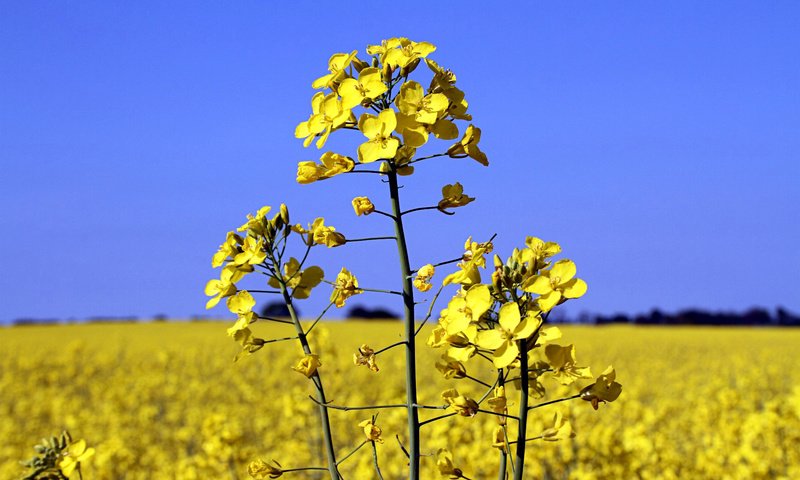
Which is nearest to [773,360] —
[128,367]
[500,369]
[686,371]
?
[686,371]

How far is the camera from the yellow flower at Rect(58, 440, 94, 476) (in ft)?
9.07

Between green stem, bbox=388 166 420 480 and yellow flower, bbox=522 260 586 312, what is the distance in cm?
30

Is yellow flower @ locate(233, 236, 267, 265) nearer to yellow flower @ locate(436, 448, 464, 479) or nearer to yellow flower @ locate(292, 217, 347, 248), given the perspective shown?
yellow flower @ locate(292, 217, 347, 248)

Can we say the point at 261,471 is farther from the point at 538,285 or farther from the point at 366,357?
the point at 538,285

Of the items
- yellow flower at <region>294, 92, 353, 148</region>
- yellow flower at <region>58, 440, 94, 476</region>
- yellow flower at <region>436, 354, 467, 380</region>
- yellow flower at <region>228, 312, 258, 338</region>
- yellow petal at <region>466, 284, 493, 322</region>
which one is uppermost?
yellow flower at <region>294, 92, 353, 148</region>

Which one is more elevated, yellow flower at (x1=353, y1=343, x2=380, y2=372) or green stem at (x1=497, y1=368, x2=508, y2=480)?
yellow flower at (x1=353, y1=343, x2=380, y2=372)

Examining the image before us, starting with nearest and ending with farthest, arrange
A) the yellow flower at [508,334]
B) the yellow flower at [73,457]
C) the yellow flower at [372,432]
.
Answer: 1. the yellow flower at [508,334]
2. the yellow flower at [372,432]
3. the yellow flower at [73,457]

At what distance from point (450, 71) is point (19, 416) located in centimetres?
1410

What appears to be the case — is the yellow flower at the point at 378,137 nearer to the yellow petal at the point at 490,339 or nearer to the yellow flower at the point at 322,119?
the yellow flower at the point at 322,119

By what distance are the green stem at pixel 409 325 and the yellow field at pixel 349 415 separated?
1816 millimetres

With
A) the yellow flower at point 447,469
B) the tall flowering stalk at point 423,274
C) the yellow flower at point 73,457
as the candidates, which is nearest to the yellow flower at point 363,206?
the tall flowering stalk at point 423,274

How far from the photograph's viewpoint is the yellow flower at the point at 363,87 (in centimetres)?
202

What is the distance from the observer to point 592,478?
484cm

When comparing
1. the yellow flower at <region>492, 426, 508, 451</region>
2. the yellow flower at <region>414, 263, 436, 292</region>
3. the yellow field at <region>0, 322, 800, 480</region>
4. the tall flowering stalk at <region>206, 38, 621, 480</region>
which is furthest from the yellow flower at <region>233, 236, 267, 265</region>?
the yellow field at <region>0, 322, 800, 480</region>
